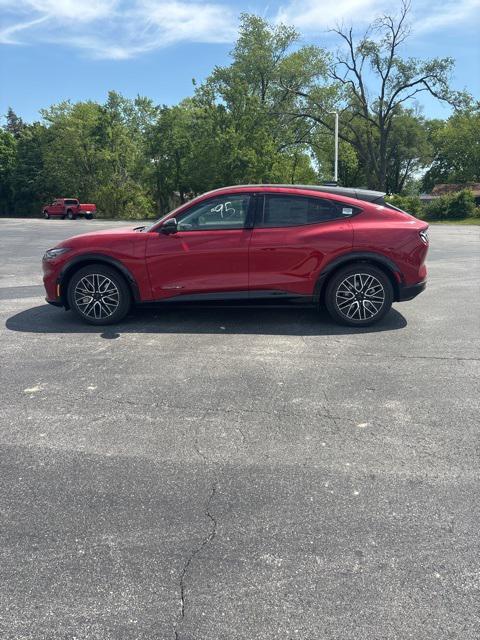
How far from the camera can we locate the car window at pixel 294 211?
21.3 feet

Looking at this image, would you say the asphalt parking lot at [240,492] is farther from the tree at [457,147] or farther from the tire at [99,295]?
the tree at [457,147]

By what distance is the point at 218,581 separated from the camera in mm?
2365

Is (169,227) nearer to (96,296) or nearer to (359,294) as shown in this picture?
(96,296)

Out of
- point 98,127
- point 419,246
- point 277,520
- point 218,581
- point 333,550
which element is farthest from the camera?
point 98,127

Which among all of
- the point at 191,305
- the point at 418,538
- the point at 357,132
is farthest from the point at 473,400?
the point at 357,132

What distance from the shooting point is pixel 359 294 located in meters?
6.48

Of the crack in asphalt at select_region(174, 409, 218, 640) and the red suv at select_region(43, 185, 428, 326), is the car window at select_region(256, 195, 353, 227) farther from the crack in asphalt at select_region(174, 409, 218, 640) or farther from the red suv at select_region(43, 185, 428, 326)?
the crack in asphalt at select_region(174, 409, 218, 640)

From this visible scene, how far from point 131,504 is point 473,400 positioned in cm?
279

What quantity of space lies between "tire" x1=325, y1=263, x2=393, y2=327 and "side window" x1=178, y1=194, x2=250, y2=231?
4.46 ft

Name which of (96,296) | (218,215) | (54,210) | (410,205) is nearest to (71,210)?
(54,210)

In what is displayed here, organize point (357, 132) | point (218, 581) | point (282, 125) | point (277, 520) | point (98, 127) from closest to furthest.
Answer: point (218, 581), point (277, 520), point (282, 125), point (357, 132), point (98, 127)

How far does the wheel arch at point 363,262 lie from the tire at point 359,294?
0.05 meters

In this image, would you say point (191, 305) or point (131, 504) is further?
point (191, 305)

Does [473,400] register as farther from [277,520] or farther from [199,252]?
[199,252]
